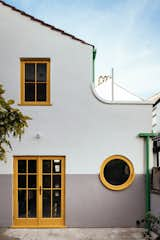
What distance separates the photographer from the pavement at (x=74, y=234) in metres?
6.28

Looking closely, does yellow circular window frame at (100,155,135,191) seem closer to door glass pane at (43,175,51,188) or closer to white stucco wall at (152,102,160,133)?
door glass pane at (43,175,51,188)

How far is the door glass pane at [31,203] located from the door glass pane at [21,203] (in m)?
0.14

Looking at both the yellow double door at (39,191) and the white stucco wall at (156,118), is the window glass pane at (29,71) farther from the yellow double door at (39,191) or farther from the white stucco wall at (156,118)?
the white stucco wall at (156,118)

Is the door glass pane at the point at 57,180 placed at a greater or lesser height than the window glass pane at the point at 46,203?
greater

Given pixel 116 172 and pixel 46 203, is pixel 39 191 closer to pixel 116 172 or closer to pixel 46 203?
pixel 46 203

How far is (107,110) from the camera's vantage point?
23.8 feet

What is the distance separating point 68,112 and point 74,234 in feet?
10.6

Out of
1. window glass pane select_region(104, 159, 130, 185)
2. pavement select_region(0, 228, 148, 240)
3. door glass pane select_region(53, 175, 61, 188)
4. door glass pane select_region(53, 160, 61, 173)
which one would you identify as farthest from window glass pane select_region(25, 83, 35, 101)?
pavement select_region(0, 228, 148, 240)

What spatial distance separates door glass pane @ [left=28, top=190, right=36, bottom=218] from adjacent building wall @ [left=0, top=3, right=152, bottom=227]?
0.54m

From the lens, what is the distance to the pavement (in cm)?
628

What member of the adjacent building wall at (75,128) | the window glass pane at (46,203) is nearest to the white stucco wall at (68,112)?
the adjacent building wall at (75,128)

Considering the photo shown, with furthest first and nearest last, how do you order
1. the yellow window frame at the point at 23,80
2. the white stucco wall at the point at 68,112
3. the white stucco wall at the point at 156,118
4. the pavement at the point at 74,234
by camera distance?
the white stucco wall at the point at 156,118
the yellow window frame at the point at 23,80
the white stucco wall at the point at 68,112
the pavement at the point at 74,234

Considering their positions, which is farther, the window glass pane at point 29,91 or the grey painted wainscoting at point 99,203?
the window glass pane at point 29,91

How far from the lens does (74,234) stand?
21.4 ft
